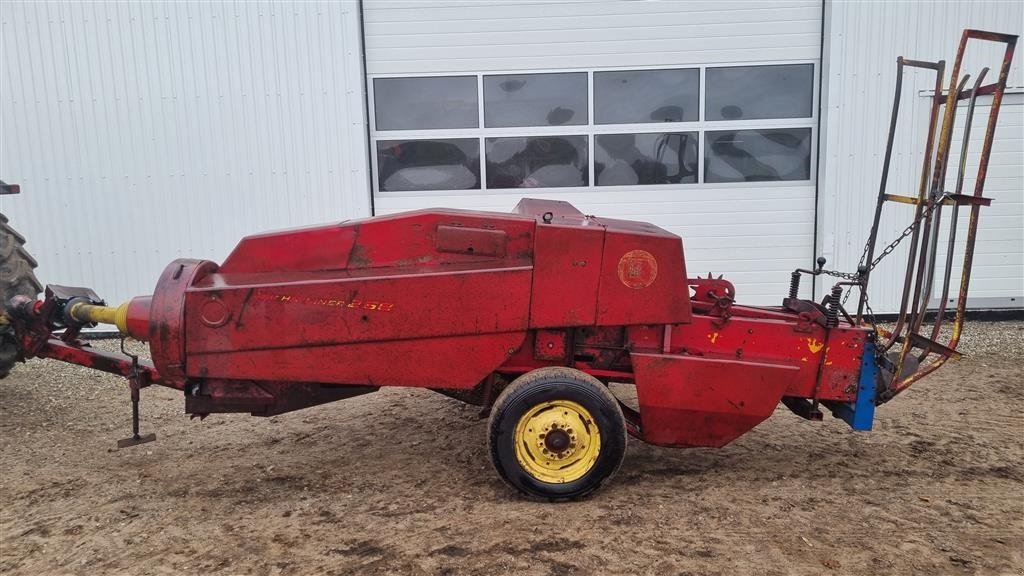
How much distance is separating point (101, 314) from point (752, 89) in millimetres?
6693

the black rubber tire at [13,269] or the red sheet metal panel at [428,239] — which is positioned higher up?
the red sheet metal panel at [428,239]

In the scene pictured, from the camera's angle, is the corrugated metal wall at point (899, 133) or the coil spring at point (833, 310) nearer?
the coil spring at point (833, 310)

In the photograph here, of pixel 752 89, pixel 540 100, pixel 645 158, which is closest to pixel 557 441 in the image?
pixel 645 158

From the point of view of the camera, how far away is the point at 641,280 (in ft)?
10.9

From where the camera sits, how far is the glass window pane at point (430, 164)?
24.5 feet

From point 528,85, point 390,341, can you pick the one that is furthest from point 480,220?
point 528,85

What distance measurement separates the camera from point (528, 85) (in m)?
7.41

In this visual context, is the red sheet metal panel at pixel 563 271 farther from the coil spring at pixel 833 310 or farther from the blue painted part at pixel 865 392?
the blue painted part at pixel 865 392

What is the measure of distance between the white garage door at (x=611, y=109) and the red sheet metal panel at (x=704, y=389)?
4.33 meters

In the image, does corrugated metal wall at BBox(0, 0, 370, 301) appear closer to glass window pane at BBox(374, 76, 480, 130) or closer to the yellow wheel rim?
glass window pane at BBox(374, 76, 480, 130)

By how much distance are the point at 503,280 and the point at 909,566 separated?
2.13m

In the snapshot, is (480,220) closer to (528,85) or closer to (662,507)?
(662,507)

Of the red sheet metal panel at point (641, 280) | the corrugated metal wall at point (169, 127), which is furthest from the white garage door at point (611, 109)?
the red sheet metal panel at point (641, 280)

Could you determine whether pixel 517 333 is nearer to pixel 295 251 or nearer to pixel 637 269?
pixel 637 269
